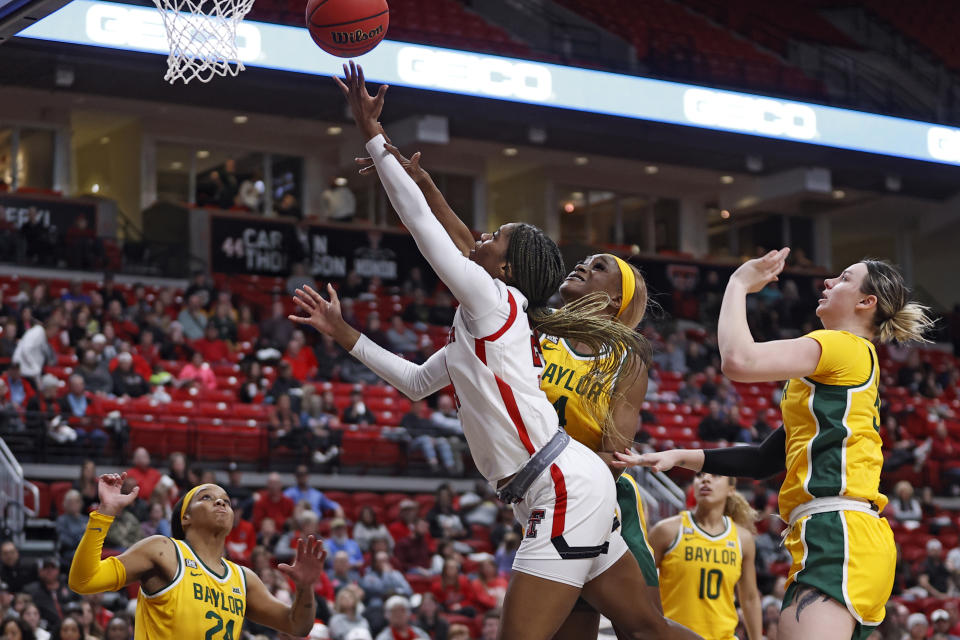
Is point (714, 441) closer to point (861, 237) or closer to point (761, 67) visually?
point (761, 67)

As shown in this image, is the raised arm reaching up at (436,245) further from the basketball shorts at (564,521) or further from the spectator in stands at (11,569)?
the spectator in stands at (11,569)

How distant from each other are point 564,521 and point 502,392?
18.4 inches

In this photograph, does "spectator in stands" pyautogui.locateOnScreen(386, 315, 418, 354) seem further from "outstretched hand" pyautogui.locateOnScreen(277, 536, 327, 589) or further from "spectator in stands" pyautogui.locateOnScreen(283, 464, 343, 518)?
"outstretched hand" pyautogui.locateOnScreen(277, 536, 327, 589)

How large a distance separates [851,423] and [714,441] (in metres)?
12.4

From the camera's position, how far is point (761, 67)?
75.2 feet

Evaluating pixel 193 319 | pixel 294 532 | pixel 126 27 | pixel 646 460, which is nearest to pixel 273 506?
pixel 294 532

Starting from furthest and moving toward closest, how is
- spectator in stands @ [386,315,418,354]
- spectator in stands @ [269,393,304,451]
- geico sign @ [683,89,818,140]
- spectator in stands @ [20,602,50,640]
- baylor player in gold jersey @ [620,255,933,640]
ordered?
geico sign @ [683,89,818,140], spectator in stands @ [386,315,418,354], spectator in stands @ [269,393,304,451], spectator in stands @ [20,602,50,640], baylor player in gold jersey @ [620,255,933,640]

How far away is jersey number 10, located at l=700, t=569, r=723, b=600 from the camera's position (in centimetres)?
735

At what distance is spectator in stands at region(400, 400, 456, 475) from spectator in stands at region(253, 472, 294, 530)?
2427mm

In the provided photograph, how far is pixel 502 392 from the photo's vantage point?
414 centimetres

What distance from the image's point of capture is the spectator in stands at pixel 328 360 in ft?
54.7

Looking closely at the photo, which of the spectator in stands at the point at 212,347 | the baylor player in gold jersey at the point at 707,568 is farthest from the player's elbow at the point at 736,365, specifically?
the spectator in stands at the point at 212,347

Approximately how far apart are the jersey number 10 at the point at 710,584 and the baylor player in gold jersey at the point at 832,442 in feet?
9.54

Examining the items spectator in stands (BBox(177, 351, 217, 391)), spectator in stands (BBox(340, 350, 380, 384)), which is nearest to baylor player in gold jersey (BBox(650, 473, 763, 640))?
spectator in stands (BBox(177, 351, 217, 391))
